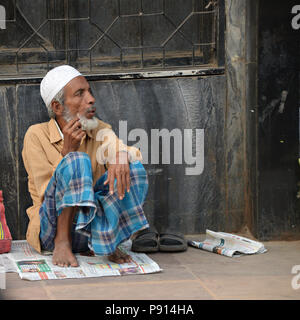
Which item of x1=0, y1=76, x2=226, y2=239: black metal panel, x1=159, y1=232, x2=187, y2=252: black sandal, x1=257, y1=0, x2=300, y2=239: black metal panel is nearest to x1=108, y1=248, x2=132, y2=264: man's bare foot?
x1=159, y1=232, x2=187, y2=252: black sandal

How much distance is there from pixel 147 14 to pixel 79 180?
1.72 m

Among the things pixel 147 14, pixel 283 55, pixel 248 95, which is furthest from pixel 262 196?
pixel 147 14

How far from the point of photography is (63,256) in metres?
3.58

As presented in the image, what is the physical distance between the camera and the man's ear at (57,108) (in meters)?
3.90

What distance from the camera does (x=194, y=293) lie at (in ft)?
10.1

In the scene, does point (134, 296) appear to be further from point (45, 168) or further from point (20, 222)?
point (20, 222)

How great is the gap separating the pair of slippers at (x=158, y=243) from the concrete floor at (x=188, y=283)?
150 mm

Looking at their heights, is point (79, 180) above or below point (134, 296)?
above

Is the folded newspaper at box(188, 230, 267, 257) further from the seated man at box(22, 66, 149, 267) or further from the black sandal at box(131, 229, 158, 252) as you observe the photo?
the seated man at box(22, 66, 149, 267)

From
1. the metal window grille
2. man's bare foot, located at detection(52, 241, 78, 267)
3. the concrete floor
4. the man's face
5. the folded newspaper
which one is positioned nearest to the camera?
the concrete floor

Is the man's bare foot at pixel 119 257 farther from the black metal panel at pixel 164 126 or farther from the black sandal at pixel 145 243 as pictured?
the black metal panel at pixel 164 126

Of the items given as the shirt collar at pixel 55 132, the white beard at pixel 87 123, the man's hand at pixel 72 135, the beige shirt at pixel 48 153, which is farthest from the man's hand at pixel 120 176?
the shirt collar at pixel 55 132

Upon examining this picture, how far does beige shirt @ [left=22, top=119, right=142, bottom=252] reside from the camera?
3711 mm

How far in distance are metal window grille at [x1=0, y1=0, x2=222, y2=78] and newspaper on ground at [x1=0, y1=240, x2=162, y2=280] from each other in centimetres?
151
